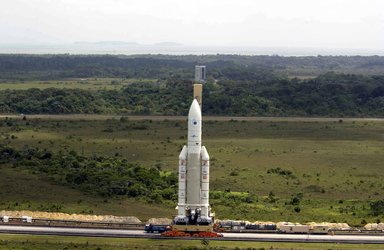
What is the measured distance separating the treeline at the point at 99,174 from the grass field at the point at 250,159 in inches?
89.9

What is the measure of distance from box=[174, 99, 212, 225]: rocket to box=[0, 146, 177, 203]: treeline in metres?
13.7

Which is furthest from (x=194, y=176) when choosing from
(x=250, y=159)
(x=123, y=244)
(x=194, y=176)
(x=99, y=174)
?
(x=250, y=159)

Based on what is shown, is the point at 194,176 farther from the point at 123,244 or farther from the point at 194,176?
the point at 123,244

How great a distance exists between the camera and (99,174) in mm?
83875

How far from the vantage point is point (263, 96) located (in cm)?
17725

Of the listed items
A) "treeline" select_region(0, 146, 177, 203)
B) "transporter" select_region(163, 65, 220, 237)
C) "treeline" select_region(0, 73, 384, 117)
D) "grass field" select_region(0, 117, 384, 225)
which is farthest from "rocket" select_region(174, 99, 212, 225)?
"treeline" select_region(0, 73, 384, 117)

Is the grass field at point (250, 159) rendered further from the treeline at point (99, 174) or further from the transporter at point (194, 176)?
the transporter at point (194, 176)

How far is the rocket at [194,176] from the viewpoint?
6331 cm

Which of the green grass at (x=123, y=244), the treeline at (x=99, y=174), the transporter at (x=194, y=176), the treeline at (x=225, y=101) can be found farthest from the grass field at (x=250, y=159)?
the treeline at (x=225, y=101)

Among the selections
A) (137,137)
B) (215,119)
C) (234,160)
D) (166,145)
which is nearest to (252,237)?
(234,160)

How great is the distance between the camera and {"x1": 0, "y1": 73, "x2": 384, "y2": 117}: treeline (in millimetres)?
162750

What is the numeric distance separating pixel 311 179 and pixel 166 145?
3341 cm

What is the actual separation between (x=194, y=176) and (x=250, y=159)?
40.2m

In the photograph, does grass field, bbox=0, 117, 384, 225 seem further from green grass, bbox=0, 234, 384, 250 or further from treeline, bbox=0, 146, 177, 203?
green grass, bbox=0, 234, 384, 250
